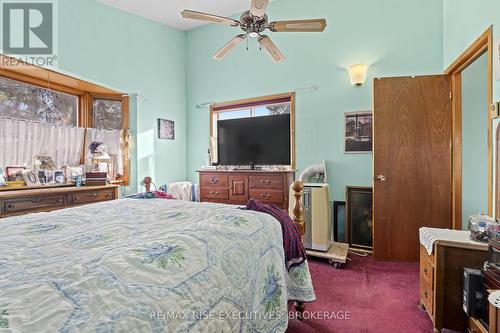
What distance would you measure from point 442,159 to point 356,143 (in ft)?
2.93

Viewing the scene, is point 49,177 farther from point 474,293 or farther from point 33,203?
point 474,293

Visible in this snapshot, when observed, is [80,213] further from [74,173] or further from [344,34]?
[344,34]

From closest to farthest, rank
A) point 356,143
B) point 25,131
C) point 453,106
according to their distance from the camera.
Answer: point 453,106, point 25,131, point 356,143

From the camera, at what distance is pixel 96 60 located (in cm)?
331

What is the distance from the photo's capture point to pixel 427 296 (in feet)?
5.83

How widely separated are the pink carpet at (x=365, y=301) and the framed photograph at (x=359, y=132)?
1.34m

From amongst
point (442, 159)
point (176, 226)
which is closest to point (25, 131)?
point (176, 226)

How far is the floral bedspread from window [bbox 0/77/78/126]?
7.22 feet

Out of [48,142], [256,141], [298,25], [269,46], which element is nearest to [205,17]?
[269,46]

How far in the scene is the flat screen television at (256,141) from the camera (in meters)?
3.49

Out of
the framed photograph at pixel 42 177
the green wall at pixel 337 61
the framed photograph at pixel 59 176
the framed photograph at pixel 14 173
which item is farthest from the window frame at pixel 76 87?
the green wall at pixel 337 61

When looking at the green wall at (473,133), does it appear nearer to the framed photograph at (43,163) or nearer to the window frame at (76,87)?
the window frame at (76,87)

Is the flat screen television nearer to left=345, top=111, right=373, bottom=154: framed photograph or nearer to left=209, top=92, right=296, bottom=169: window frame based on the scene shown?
left=209, top=92, right=296, bottom=169: window frame

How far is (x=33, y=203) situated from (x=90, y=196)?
573 millimetres
